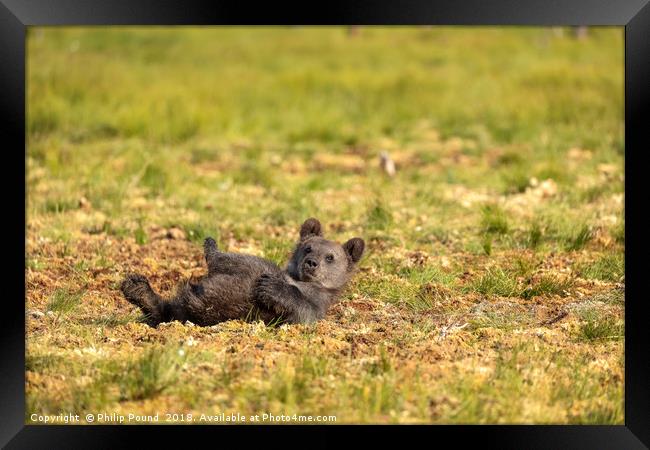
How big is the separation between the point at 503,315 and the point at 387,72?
1564 cm

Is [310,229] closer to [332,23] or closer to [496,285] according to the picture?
[496,285]

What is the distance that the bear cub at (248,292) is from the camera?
21.0 feet

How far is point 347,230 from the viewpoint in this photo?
943cm

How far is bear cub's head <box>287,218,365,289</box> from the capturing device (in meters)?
6.87

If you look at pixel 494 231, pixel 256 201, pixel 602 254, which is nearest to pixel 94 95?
pixel 256 201

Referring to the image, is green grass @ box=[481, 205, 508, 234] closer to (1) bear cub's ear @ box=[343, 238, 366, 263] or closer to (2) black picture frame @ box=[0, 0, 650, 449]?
(1) bear cub's ear @ box=[343, 238, 366, 263]

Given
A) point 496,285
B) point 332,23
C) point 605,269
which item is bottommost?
point 496,285

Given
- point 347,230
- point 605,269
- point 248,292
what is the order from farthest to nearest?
point 347,230 < point 605,269 < point 248,292

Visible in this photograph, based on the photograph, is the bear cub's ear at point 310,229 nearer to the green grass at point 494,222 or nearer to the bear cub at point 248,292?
the bear cub at point 248,292

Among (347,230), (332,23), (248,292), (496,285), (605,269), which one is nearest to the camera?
(332,23)

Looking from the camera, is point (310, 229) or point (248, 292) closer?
point (248, 292)

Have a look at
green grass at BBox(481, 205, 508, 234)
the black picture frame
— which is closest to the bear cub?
the black picture frame

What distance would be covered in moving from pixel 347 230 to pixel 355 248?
7.23 feet

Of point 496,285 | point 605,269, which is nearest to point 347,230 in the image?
point 496,285
